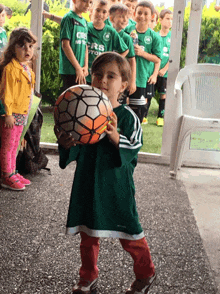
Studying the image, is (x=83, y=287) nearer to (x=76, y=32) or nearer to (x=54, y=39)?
(x=76, y=32)

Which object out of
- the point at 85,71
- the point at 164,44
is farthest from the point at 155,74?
the point at 85,71

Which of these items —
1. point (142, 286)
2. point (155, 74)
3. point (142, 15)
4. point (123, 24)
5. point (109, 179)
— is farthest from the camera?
point (155, 74)

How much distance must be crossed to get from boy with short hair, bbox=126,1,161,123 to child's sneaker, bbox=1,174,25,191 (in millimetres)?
1751

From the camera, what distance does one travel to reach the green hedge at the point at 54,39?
4.82 m

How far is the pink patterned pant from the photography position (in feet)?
11.6

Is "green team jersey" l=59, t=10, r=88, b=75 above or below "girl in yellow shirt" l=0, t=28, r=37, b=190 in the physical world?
above

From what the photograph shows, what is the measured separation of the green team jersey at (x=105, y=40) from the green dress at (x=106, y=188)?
2.72 meters

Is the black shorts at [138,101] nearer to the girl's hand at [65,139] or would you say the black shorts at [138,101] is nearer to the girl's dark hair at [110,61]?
the girl's dark hair at [110,61]

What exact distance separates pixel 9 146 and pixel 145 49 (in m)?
2.05

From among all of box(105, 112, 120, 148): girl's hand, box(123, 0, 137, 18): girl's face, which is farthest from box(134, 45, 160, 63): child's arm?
box(105, 112, 120, 148): girl's hand

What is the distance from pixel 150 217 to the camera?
3193mm

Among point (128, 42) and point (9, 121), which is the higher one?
point (128, 42)

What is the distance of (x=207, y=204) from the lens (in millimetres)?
3605

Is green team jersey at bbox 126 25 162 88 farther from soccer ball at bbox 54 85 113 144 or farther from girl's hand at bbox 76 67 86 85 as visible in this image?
soccer ball at bbox 54 85 113 144
